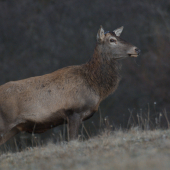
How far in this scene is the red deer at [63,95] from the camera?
7.23 m

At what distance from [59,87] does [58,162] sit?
331 cm

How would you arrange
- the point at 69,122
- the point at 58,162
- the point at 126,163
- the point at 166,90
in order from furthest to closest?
the point at 166,90 < the point at 69,122 < the point at 58,162 < the point at 126,163

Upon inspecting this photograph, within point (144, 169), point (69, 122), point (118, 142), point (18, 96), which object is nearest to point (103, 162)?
point (144, 169)

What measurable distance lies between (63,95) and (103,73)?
119 centimetres

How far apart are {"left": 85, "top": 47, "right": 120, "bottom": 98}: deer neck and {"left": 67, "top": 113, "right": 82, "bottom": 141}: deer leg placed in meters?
Result: 0.88

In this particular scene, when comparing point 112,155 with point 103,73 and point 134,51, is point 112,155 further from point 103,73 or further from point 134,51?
Result: point 134,51

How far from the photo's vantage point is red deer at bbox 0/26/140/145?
23.7ft

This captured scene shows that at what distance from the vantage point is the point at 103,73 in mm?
7688

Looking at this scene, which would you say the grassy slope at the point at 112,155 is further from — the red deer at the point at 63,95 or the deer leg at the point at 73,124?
the red deer at the point at 63,95

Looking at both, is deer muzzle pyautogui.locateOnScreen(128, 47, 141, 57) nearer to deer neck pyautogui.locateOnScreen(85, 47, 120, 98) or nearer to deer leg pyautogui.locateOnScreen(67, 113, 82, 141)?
deer neck pyautogui.locateOnScreen(85, 47, 120, 98)

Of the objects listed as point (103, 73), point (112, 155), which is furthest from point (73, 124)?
point (112, 155)

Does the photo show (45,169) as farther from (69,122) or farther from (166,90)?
(166,90)

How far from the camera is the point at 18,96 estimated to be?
739cm

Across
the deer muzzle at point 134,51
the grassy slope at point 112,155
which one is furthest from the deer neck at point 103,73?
the grassy slope at point 112,155
